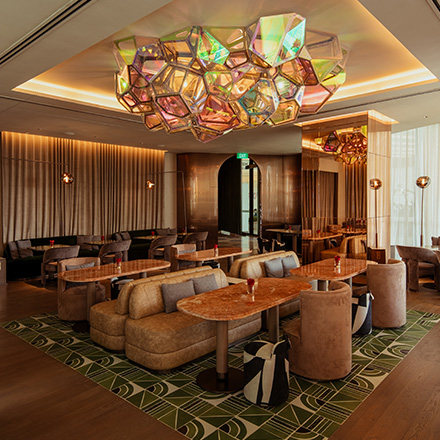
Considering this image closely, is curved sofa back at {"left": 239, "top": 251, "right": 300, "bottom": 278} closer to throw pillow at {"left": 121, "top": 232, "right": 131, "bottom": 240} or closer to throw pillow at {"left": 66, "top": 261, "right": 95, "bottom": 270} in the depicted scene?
throw pillow at {"left": 66, "top": 261, "right": 95, "bottom": 270}

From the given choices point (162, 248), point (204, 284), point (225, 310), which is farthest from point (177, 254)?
point (225, 310)

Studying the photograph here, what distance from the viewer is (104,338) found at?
4172 millimetres

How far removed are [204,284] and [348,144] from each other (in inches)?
173

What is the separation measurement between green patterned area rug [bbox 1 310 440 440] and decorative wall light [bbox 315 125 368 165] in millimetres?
3488

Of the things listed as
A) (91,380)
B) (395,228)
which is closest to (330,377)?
(91,380)

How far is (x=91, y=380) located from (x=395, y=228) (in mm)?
9567

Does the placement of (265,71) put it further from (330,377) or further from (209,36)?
(330,377)

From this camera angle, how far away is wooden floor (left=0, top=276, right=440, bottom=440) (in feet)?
8.85

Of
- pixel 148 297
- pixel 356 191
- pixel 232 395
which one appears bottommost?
pixel 232 395

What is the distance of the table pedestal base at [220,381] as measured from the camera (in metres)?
3.29

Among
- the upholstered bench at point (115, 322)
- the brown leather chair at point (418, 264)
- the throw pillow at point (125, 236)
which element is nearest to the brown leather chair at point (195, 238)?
the throw pillow at point (125, 236)

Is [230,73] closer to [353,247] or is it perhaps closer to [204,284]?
[204,284]

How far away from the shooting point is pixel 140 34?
159 inches

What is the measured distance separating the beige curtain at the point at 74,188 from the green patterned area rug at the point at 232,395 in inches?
208
